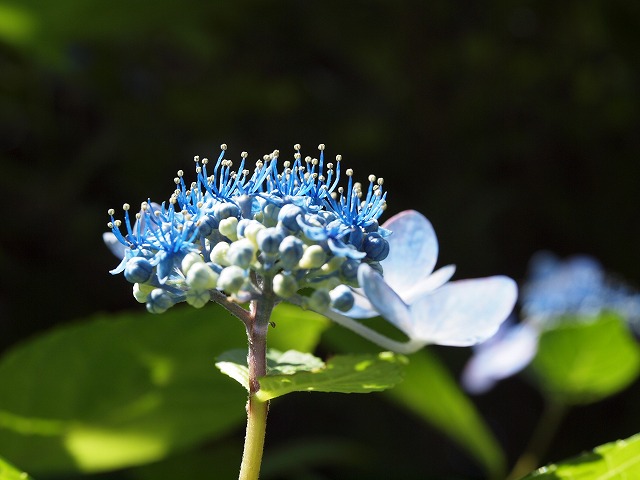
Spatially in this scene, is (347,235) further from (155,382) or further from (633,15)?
(633,15)

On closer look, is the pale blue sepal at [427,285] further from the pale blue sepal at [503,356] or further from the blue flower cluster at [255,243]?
the pale blue sepal at [503,356]

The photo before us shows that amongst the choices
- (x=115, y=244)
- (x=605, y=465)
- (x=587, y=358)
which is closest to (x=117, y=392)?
(x=115, y=244)

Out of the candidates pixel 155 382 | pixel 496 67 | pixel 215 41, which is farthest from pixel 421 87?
pixel 155 382

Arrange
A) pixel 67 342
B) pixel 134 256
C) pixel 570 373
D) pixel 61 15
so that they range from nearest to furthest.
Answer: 1. pixel 134 256
2. pixel 67 342
3. pixel 570 373
4. pixel 61 15

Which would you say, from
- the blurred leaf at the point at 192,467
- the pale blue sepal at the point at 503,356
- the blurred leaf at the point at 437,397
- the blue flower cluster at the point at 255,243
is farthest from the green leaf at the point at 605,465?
the pale blue sepal at the point at 503,356

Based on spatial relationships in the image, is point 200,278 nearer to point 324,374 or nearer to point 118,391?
point 324,374

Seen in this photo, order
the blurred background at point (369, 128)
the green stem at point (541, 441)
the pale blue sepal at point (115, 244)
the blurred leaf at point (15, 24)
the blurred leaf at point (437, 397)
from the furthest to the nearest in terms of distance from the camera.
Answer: the blurred background at point (369, 128) → the blurred leaf at point (15, 24) → the green stem at point (541, 441) → the blurred leaf at point (437, 397) → the pale blue sepal at point (115, 244)
